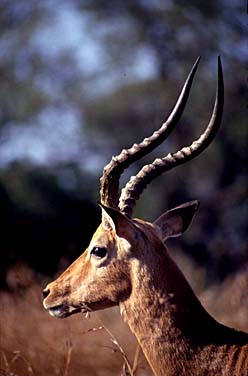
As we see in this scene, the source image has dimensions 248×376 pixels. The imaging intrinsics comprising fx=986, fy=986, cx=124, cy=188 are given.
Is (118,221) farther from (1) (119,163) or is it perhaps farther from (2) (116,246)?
(1) (119,163)

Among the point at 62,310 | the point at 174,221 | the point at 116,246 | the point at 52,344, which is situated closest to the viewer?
the point at 116,246

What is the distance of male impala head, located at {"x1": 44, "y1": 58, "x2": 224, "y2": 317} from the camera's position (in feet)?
16.3

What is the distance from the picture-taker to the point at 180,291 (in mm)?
4875

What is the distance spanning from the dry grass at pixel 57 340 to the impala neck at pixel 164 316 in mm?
1617

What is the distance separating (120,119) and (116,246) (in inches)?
662

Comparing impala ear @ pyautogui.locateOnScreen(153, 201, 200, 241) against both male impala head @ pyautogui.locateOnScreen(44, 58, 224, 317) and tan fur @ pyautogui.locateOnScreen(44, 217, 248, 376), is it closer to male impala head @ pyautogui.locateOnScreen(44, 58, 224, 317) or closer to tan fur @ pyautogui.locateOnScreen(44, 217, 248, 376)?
male impala head @ pyautogui.locateOnScreen(44, 58, 224, 317)

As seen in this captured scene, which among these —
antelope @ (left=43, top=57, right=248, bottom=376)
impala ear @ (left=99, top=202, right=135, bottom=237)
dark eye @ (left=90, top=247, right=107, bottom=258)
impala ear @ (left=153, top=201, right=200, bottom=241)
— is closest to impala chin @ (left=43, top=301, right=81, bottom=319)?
antelope @ (left=43, top=57, right=248, bottom=376)

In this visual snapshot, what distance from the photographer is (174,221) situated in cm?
567

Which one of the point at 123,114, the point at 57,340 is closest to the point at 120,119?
the point at 123,114

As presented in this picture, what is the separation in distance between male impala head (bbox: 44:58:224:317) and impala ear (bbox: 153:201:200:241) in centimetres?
10

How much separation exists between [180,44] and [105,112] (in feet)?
7.72

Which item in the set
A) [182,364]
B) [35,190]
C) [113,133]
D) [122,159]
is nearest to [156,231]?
[122,159]

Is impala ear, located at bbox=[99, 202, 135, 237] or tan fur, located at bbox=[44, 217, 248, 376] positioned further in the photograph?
Result: impala ear, located at bbox=[99, 202, 135, 237]

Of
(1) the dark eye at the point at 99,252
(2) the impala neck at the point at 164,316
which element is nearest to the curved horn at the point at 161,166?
(1) the dark eye at the point at 99,252
